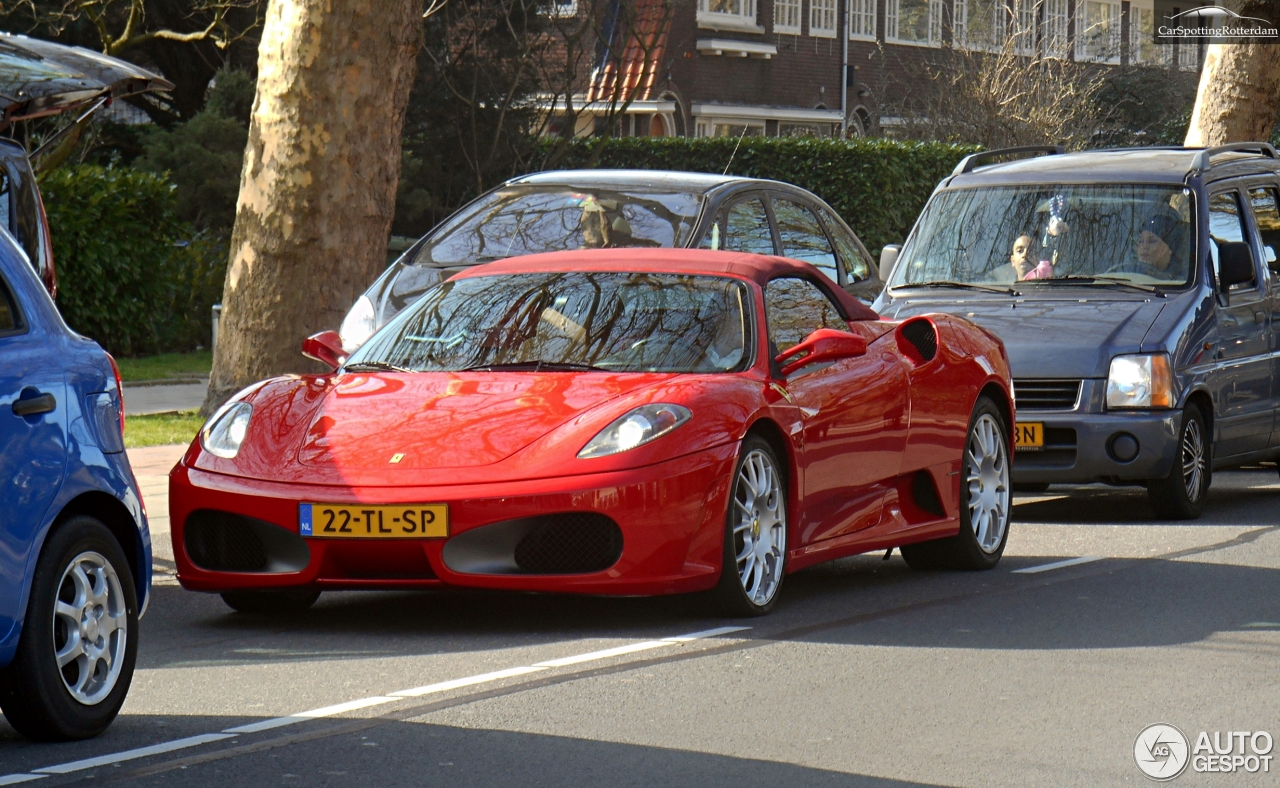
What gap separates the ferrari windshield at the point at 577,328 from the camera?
27.2 feet

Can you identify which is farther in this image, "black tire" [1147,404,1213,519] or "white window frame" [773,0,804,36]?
"white window frame" [773,0,804,36]

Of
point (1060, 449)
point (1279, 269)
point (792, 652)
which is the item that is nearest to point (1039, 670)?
point (792, 652)

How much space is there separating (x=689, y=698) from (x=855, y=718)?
54 cm

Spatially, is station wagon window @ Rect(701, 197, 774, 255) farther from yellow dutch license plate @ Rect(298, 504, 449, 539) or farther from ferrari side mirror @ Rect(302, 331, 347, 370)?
yellow dutch license plate @ Rect(298, 504, 449, 539)

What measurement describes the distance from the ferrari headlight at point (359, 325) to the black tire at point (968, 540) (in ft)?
12.5

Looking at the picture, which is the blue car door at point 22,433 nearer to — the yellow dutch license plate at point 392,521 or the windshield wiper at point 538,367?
the yellow dutch license plate at point 392,521

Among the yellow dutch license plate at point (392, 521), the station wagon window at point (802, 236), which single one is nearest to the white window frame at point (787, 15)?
the station wagon window at point (802, 236)

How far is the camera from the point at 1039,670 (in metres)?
7.14

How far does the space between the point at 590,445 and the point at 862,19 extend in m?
39.8

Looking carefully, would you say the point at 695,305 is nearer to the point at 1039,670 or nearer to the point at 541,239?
the point at 1039,670

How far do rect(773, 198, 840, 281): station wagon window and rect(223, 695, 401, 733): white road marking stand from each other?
726cm

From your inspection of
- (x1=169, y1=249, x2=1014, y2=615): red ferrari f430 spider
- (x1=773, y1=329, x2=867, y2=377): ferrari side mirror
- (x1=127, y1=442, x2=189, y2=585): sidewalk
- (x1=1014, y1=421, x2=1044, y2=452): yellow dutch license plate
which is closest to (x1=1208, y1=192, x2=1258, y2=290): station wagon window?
(x1=1014, y1=421, x2=1044, y2=452): yellow dutch license plate

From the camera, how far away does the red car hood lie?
759cm

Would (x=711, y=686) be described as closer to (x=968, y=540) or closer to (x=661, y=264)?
(x=661, y=264)
